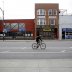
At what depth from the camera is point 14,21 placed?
7131 centimetres

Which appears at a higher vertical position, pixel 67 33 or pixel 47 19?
pixel 47 19

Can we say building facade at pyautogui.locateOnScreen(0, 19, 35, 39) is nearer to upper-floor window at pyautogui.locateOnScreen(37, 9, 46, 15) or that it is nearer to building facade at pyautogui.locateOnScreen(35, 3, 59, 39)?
building facade at pyautogui.locateOnScreen(35, 3, 59, 39)

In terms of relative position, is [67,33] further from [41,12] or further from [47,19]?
[41,12]

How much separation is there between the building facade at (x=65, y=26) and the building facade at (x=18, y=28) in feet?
24.8

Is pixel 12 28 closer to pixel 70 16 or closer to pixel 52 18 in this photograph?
pixel 52 18

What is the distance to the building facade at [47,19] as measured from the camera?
69.0m

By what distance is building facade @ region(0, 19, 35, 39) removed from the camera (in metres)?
69.3

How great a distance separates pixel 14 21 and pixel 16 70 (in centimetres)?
6051

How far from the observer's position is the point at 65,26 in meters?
69.8

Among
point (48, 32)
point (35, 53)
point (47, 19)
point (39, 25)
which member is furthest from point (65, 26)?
point (35, 53)

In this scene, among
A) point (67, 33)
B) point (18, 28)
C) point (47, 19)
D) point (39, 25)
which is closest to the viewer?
point (39, 25)

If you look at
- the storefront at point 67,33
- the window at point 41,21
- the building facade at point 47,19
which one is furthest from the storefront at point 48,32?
the storefront at point 67,33

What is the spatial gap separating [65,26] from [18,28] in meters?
12.8

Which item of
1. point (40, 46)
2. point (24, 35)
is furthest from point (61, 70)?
point (24, 35)
